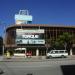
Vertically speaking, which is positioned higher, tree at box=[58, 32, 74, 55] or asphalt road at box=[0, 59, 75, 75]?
tree at box=[58, 32, 74, 55]

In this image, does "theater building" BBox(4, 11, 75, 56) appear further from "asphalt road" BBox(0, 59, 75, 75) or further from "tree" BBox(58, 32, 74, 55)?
"asphalt road" BBox(0, 59, 75, 75)

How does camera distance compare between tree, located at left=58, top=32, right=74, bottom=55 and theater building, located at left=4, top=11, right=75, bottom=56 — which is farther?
theater building, located at left=4, top=11, right=75, bottom=56

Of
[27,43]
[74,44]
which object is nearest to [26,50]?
[27,43]

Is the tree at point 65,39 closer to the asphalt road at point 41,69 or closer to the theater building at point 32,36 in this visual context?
the theater building at point 32,36

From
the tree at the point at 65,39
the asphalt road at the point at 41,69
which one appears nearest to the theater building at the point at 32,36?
the tree at the point at 65,39

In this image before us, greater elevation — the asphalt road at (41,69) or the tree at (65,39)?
the tree at (65,39)

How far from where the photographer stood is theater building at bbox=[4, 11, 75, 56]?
79.2 metres

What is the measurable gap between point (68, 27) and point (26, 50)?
14.8 m

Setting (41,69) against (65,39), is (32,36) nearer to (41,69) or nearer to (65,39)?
(65,39)

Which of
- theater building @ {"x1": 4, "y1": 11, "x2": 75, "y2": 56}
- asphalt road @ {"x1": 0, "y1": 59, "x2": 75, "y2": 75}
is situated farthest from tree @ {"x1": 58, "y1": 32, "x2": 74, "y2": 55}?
asphalt road @ {"x1": 0, "y1": 59, "x2": 75, "y2": 75}

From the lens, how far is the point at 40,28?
83750mm

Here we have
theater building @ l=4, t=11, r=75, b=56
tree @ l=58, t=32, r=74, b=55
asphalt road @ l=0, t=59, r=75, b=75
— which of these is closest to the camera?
asphalt road @ l=0, t=59, r=75, b=75

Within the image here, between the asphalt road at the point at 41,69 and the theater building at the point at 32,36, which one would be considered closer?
the asphalt road at the point at 41,69

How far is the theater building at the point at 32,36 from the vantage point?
260 ft
